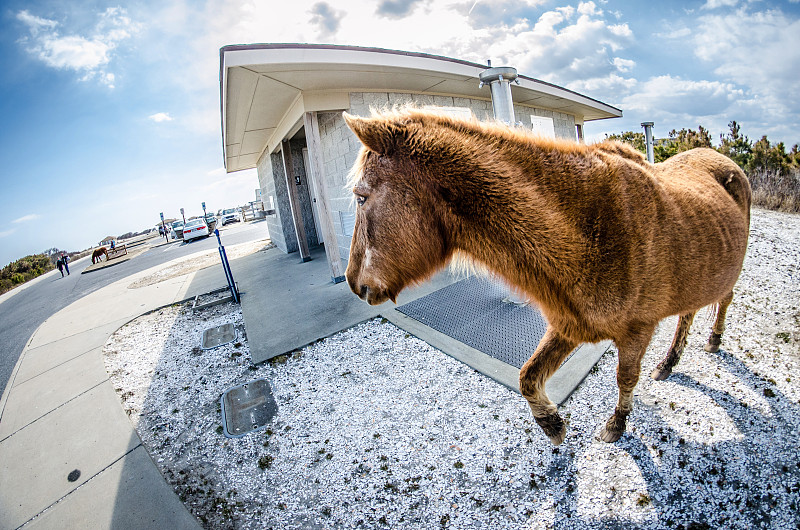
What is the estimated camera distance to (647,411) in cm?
235

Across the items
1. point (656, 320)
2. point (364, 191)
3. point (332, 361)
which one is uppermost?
point (364, 191)

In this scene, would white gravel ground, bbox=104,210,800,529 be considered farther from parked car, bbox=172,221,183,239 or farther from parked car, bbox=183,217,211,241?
parked car, bbox=172,221,183,239

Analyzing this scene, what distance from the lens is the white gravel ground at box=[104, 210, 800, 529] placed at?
177 cm

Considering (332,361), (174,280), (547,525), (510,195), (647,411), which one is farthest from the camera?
(174,280)

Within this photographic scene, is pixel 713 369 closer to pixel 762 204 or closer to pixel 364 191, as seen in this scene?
pixel 364 191

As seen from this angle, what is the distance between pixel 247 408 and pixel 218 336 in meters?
2.26

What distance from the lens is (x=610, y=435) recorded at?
6.92ft

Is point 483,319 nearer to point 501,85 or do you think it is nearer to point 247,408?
point 247,408

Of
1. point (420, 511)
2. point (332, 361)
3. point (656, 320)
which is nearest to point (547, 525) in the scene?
point (420, 511)

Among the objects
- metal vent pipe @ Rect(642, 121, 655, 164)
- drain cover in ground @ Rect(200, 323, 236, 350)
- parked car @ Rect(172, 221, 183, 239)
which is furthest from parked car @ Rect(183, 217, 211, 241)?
A: metal vent pipe @ Rect(642, 121, 655, 164)

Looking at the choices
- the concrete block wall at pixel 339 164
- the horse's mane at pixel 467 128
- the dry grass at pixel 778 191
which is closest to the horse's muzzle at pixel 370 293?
the horse's mane at pixel 467 128

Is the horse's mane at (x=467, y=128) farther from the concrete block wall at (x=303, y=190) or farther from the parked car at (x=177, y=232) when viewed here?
the parked car at (x=177, y=232)

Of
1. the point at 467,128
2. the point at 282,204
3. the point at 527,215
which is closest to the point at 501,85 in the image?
the point at 467,128

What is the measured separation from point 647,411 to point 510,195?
6.97 feet
